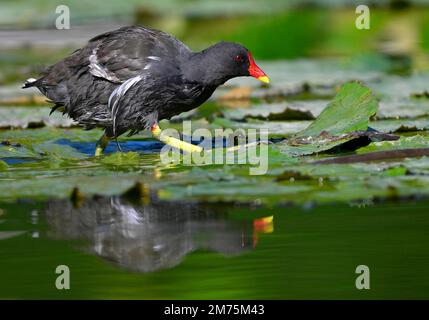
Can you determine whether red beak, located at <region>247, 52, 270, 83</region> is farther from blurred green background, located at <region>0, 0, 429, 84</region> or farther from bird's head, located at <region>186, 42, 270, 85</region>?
blurred green background, located at <region>0, 0, 429, 84</region>

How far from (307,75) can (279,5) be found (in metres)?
8.15

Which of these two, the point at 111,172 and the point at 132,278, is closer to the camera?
the point at 132,278

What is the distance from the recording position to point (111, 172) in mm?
6805

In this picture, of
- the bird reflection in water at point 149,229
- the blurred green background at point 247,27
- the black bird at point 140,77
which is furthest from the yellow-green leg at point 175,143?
the blurred green background at point 247,27

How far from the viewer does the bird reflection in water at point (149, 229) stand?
494cm

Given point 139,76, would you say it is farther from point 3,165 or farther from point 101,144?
point 3,165

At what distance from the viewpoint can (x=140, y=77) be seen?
7715 millimetres

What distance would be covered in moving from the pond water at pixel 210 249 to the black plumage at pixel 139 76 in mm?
1854

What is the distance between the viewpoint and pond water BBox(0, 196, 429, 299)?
4.46m

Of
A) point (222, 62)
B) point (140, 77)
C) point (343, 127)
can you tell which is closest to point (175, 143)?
point (140, 77)

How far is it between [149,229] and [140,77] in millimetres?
2568

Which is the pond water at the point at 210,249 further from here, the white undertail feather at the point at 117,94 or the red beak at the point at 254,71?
the red beak at the point at 254,71
